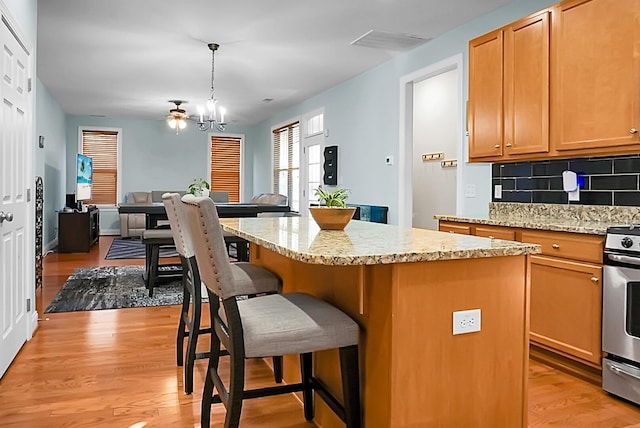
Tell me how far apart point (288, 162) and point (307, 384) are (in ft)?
24.8

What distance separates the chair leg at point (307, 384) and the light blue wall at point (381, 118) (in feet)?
8.65

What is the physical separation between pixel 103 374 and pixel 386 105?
4.26 metres

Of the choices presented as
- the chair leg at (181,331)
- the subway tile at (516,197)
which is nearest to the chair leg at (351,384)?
the chair leg at (181,331)

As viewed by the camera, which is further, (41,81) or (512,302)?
(41,81)

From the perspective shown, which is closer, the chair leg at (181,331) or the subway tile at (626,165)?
the chair leg at (181,331)

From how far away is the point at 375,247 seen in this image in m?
1.65

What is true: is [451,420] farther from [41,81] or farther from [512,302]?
[41,81]

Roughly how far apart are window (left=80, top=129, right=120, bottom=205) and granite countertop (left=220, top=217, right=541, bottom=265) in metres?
9.52

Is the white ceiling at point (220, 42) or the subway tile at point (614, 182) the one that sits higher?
the white ceiling at point (220, 42)

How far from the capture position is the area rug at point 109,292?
4406 millimetres

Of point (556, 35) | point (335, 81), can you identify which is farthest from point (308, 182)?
point (556, 35)

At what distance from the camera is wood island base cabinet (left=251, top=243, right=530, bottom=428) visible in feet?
5.16

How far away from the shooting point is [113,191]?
10.8 metres

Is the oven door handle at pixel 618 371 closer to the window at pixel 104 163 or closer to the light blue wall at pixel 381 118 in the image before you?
the light blue wall at pixel 381 118
